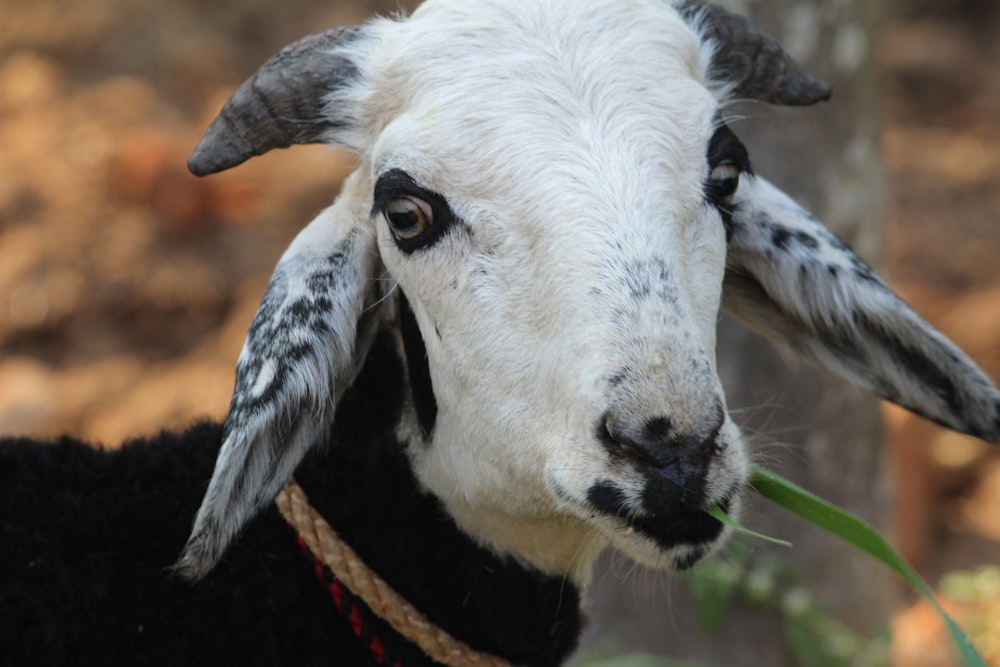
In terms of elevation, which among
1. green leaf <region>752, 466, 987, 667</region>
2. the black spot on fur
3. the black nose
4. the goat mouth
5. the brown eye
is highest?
the brown eye

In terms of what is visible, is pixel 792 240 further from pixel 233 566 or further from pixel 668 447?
pixel 233 566

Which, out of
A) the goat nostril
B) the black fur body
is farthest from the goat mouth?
the black fur body

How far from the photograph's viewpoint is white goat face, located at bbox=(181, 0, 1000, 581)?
2.53 meters

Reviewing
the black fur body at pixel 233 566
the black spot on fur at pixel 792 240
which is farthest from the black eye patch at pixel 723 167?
the black fur body at pixel 233 566

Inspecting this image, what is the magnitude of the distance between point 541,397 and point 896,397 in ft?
4.64

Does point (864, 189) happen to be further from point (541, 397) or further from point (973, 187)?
point (973, 187)

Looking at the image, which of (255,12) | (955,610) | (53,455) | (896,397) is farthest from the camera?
(255,12)

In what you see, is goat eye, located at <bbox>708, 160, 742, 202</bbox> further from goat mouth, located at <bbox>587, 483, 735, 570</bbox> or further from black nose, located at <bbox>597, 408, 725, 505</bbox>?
goat mouth, located at <bbox>587, 483, 735, 570</bbox>

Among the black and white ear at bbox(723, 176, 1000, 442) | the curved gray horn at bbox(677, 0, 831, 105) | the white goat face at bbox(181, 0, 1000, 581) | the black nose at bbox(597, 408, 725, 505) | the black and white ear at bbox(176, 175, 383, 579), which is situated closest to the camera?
the black nose at bbox(597, 408, 725, 505)

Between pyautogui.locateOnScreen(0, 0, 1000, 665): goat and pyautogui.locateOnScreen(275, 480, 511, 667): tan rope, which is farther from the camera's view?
pyautogui.locateOnScreen(275, 480, 511, 667): tan rope

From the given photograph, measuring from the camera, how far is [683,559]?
260 centimetres

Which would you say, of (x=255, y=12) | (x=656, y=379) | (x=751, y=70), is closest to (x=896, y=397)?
(x=751, y=70)

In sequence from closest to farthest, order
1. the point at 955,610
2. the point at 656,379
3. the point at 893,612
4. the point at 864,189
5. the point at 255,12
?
the point at 656,379 < the point at 864,189 < the point at 893,612 < the point at 955,610 < the point at 255,12

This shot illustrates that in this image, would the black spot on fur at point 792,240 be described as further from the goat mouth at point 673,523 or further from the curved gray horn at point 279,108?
the curved gray horn at point 279,108
